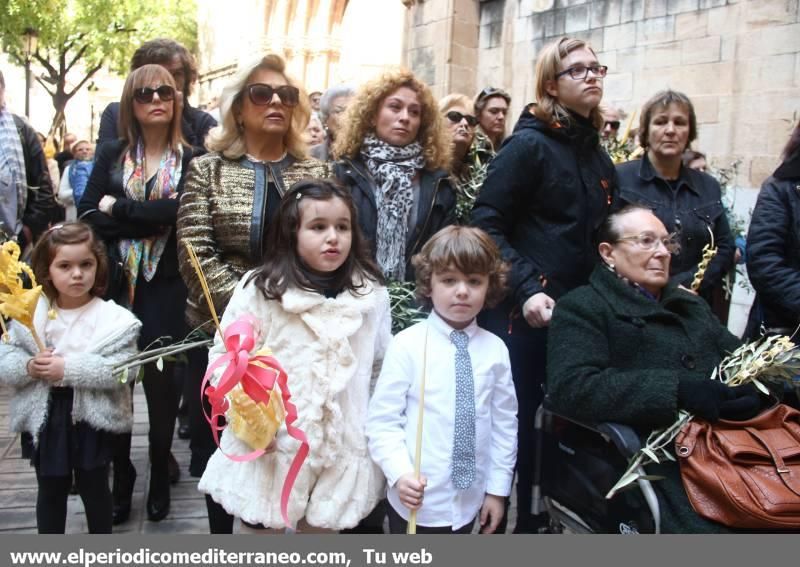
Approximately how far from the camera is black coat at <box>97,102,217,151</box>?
433cm

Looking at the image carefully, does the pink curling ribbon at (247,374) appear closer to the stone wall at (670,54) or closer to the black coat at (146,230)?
the black coat at (146,230)

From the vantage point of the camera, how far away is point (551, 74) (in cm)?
353

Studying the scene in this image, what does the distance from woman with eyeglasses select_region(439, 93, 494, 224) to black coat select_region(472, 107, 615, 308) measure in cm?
59

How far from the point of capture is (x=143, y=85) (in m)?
3.93

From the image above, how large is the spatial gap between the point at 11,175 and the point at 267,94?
203 cm

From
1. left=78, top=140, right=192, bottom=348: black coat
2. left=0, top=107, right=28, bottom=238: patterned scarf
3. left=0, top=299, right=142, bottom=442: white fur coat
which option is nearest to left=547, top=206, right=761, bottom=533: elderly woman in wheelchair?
left=0, top=299, right=142, bottom=442: white fur coat

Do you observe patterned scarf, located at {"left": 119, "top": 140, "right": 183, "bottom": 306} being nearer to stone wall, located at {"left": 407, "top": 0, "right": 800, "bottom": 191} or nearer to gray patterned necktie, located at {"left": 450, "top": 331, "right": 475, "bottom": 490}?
gray patterned necktie, located at {"left": 450, "top": 331, "right": 475, "bottom": 490}

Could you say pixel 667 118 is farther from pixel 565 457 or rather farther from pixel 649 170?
pixel 565 457

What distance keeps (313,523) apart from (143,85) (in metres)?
2.38

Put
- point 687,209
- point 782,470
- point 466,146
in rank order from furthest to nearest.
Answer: point 466,146 < point 687,209 < point 782,470

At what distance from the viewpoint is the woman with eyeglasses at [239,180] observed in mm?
3240

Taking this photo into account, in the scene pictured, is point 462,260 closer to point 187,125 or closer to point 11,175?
point 187,125

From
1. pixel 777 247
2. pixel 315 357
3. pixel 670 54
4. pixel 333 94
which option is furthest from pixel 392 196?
pixel 670 54

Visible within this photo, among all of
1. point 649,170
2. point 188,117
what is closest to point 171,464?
point 188,117
